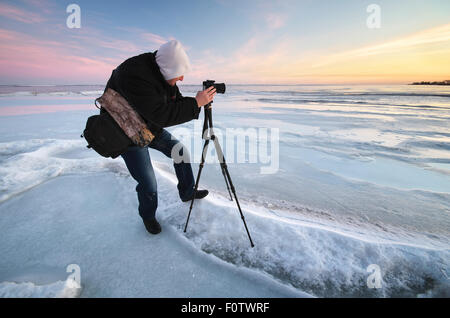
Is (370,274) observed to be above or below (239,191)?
below

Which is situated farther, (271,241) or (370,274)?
(271,241)

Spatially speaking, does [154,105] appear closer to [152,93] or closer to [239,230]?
[152,93]

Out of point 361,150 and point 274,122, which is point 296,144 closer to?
point 361,150

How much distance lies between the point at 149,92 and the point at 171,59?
0.37 meters

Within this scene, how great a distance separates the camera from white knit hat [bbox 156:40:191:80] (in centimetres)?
188

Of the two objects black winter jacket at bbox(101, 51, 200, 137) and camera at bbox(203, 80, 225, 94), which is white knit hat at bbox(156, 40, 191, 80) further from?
camera at bbox(203, 80, 225, 94)

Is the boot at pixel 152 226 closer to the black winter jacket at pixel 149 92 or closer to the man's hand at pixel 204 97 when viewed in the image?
the black winter jacket at pixel 149 92

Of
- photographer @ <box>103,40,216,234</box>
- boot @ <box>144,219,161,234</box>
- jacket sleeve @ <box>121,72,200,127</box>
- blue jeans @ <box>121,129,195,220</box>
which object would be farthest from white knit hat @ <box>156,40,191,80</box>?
boot @ <box>144,219,161,234</box>

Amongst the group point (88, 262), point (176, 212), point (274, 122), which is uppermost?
point (274, 122)

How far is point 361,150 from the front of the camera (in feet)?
17.2

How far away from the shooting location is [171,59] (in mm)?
1888

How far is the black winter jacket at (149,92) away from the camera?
1811 millimetres
